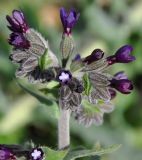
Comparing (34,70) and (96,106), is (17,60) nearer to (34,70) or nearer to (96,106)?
(34,70)

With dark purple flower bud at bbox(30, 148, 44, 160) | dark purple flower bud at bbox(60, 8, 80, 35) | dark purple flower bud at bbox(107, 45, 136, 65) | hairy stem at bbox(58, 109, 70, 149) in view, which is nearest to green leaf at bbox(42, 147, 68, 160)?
dark purple flower bud at bbox(30, 148, 44, 160)

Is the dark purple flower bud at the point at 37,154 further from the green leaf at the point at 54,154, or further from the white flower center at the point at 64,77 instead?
the white flower center at the point at 64,77

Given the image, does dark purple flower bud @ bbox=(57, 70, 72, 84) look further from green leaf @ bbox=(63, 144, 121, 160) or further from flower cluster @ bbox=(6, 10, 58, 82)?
green leaf @ bbox=(63, 144, 121, 160)

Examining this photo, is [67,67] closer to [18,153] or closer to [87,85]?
[87,85]

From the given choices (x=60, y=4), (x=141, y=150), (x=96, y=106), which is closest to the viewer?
(x=96, y=106)

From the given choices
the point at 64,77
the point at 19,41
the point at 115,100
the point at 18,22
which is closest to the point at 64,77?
the point at 64,77

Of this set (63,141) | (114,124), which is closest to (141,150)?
(114,124)
